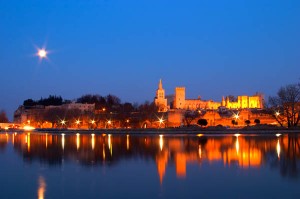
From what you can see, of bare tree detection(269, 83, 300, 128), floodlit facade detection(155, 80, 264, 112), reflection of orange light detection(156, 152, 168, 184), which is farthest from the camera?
floodlit facade detection(155, 80, 264, 112)

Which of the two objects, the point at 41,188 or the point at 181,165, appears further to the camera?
the point at 181,165

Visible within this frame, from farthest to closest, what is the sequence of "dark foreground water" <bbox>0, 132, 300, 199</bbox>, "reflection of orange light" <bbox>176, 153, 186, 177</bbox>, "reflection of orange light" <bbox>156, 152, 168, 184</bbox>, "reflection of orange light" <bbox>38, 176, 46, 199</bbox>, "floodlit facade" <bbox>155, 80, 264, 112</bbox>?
"floodlit facade" <bbox>155, 80, 264, 112</bbox>
"reflection of orange light" <bbox>176, 153, 186, 177</bbox>
"reflection of orange light" <bbox>156, 152, 168, 184</bbox>
"dark foreground water" <bbox>0, 132, 300, 199</bbox>
"reflection of orange light" <bbox>38, 176, 46, 199</bbox>

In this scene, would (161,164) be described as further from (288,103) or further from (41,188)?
(288,103)

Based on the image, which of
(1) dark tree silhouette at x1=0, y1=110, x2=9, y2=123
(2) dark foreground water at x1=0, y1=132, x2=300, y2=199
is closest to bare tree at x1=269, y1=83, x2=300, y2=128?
(2) dark foreground water at x1=0, y1=132, x2=300, y2=199

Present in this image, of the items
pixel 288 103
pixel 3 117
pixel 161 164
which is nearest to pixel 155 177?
pixel 161 164

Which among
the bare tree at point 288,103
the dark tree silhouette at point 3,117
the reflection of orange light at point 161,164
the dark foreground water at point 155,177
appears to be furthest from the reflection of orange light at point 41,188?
the dark tree silhouette at point 3,117

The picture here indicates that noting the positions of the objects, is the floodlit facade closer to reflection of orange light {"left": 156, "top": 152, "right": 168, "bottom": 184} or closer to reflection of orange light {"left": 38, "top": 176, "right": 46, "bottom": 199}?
reflection of orange light {"left": 156, "top": 152, "right": 168, "bottom": 184}

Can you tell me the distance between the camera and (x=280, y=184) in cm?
1297

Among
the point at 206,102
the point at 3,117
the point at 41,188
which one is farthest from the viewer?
→ the point at 206,102

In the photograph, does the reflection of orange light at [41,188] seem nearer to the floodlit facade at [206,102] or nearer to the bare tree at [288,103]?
the bare tree at [288,103]

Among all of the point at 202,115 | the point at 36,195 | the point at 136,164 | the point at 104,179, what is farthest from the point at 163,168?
the point at 202,115

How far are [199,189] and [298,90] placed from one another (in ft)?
166

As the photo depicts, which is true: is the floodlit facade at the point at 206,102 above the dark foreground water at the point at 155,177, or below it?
above

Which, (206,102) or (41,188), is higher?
(206,102)
